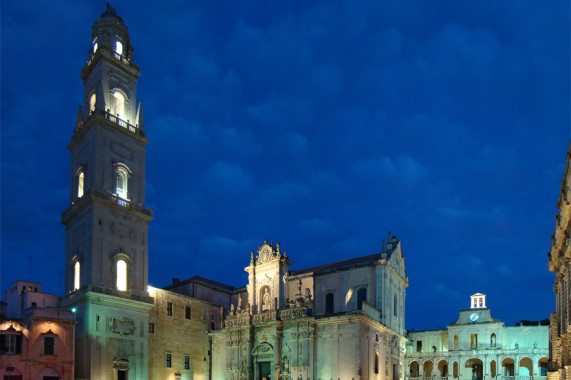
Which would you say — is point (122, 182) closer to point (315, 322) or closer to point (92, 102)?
point (92, 102)

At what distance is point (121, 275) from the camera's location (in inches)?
1827

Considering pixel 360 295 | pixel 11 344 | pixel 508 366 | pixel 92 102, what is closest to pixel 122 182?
pixel 92 102

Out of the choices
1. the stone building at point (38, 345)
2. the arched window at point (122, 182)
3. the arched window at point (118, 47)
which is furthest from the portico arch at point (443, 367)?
the arched window at point (118, 47)

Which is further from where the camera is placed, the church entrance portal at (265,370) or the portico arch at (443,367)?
the portico arch at (443,367)

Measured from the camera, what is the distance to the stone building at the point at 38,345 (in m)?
36.8

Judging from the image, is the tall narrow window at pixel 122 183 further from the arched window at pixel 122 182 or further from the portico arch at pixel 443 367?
the portico arch at pixel 443 367

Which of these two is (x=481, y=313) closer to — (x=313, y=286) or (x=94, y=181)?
(x=313, y=286)

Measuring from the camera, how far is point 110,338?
43.1 m

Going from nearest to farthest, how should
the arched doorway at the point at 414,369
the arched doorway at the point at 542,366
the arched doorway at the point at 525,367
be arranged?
the arched doorway at the point at 542,366, the arched doorway at the point at 525,367, the arched doorway at the point at 414,369

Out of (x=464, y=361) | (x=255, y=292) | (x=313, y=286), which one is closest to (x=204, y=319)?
(x=255, y=292)

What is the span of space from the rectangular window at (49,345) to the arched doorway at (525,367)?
51466 millimetres

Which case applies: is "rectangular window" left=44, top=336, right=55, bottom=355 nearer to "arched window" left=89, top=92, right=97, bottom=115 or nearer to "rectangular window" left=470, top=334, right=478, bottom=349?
"arched window" left=89, top=92, right=97, bottom=115

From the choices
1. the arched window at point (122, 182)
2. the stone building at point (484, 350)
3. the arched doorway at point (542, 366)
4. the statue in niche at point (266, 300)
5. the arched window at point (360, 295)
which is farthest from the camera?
the stone building at point (484, 350)

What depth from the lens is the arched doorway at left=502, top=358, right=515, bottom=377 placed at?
61366mm
